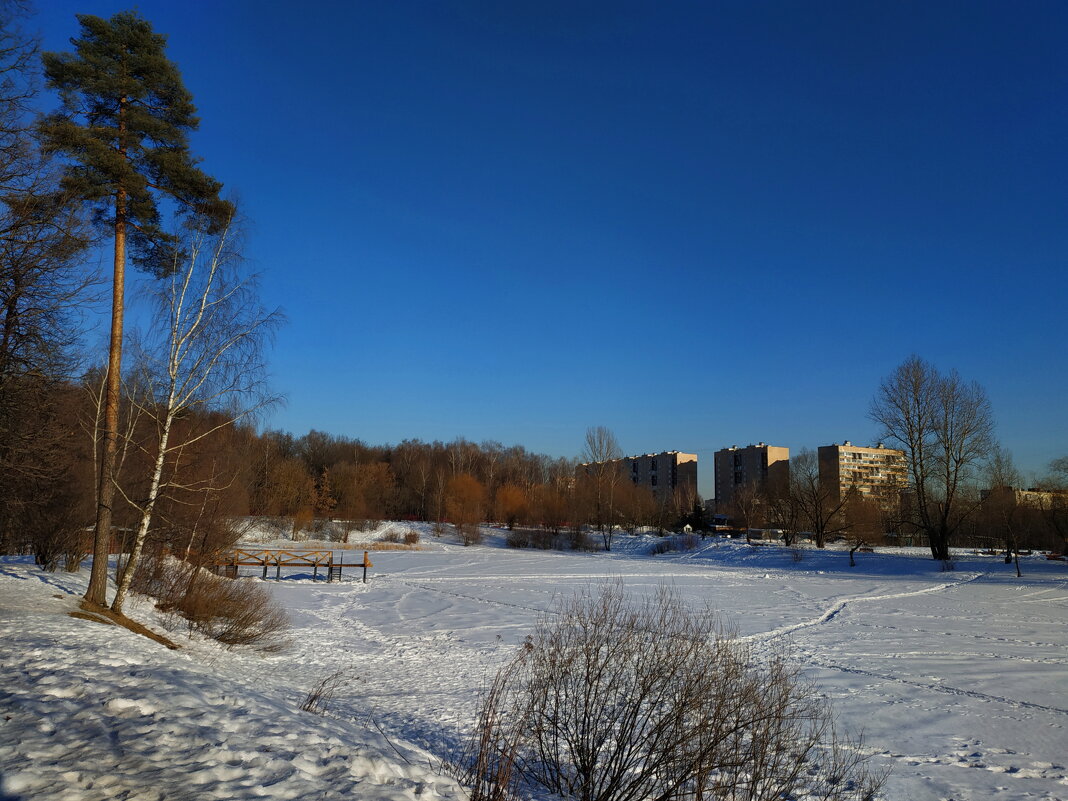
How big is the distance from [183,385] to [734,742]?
36.9 ft

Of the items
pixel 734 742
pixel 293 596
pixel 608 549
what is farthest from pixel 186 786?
pixel 608 549

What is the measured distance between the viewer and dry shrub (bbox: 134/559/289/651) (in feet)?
43.5

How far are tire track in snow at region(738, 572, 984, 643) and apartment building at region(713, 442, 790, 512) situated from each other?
6570 centimetres

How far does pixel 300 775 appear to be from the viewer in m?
4.34

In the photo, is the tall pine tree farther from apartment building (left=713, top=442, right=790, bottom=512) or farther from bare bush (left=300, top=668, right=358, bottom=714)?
apartment building (left=713, top=442, right=790, bottom=512)

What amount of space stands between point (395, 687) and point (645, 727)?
19.7 ft

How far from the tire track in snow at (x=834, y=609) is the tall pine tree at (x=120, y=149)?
12961 mm

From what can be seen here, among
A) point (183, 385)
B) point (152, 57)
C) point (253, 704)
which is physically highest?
point (152, 57)

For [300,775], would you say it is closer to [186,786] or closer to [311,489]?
[186,786]

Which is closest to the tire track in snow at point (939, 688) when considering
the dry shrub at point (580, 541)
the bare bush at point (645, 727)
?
the bare bush at point (645, 727)

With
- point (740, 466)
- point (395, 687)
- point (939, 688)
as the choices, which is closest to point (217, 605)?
point (395, 687)

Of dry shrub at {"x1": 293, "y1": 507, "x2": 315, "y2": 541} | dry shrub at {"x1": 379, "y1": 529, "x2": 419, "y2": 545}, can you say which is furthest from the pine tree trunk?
dry shrub at {"x1": 293, "y1": 507, "x2": 315, "y2": 541}

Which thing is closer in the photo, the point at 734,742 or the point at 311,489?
the point at 734,742

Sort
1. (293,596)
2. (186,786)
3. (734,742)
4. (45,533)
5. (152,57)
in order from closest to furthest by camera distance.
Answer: (186,786) < (734,742) < (152,57) < (45,533) < (293,596)
